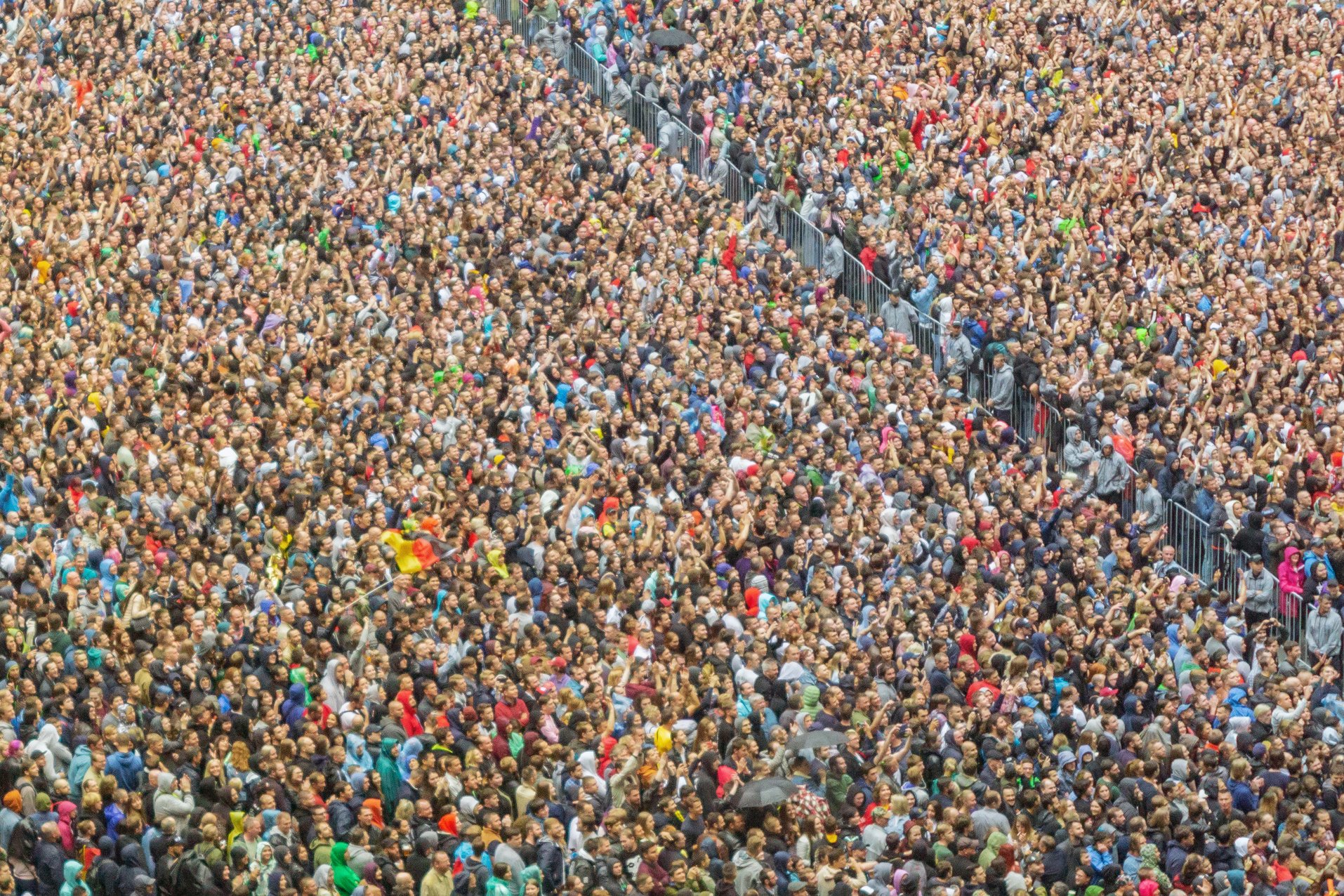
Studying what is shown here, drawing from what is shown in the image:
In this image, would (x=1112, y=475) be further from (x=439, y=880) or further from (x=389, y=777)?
(x=439, y=880)

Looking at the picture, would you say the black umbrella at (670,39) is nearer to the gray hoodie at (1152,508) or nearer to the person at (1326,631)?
the gray hoodie at (1152,508)

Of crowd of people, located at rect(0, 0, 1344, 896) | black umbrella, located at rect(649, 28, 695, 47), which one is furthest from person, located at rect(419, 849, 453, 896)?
black umbrella, located at rect(649, 28, 695, 47)

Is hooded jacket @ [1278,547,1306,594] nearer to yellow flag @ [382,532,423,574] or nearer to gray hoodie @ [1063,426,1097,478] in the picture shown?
gray hoodie @ [1063,426,1097,478]

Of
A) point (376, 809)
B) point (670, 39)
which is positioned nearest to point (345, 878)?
point (376, 809)

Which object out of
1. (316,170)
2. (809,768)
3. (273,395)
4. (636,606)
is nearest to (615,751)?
(809,768)

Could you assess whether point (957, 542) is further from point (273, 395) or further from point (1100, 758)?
point (273, 395)

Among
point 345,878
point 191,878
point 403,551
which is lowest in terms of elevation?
point 191,878
